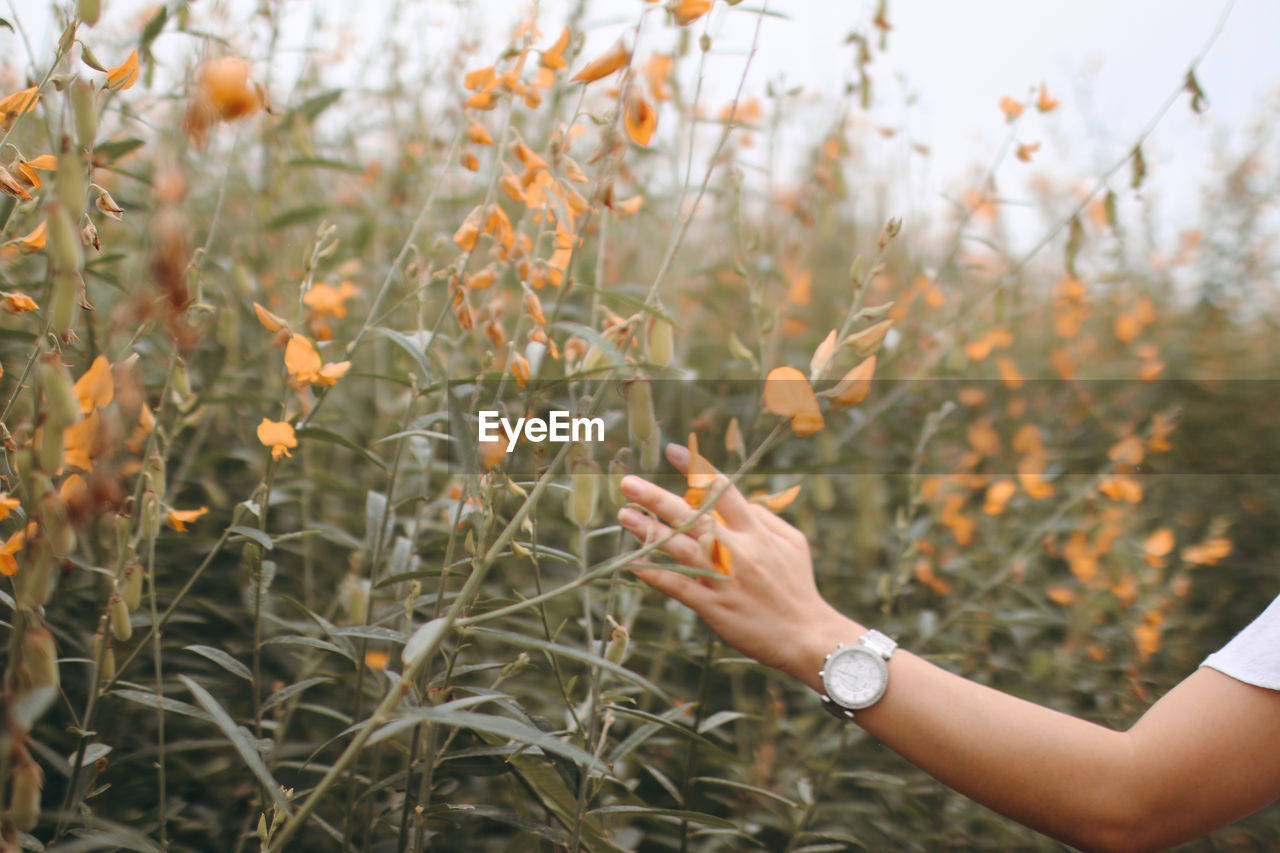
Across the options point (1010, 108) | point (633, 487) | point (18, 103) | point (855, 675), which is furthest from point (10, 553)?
point (1010, 108)

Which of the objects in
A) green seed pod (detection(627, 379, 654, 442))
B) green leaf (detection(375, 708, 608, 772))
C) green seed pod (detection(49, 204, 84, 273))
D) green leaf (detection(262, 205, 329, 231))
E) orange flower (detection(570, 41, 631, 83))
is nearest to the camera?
green seed pod (detection(49, 204, 84, 273))

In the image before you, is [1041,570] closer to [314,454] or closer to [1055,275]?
[314,454]

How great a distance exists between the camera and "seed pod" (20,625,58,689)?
0.49 metres

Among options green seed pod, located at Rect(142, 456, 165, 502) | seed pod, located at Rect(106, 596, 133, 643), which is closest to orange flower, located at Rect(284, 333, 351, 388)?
green seed pod, located at Rect(142, 456, 165, 502)

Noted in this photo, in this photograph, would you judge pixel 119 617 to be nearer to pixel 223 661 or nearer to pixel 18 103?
pixel 223 661

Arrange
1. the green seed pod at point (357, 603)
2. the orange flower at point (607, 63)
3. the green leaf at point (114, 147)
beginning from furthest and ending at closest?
the green leaf at point (114, 147) < the green seed pod at point (357, 603) < the orange flower at point (607, 63)

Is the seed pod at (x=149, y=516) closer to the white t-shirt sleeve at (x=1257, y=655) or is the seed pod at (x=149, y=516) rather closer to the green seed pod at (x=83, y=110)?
the green seed pod at (x=83, y=110)

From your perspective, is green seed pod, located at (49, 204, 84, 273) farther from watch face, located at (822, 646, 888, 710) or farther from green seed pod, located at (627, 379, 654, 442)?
watch face, located at (822, 646, 888, 710)

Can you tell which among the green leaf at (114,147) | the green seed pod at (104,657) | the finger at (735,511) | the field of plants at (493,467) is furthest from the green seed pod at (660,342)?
the green leaf at (114,147)

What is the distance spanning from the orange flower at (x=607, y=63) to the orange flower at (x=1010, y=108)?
1.10m

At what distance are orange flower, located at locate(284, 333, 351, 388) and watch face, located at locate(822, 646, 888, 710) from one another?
592 millimetres

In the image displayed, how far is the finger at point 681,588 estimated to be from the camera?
781 mm

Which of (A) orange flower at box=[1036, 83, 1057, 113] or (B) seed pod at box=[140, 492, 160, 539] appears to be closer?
(B) seed pod at box=[140, 492, 160, 539]

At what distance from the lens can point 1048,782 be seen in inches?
33.4
